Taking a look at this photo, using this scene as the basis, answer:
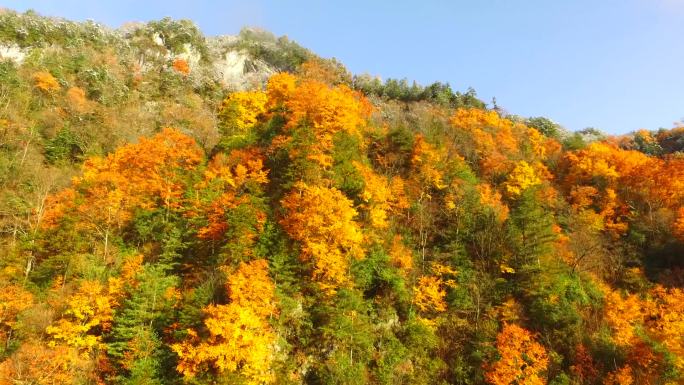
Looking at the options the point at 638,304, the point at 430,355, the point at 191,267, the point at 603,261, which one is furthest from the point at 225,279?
the point at 603,261

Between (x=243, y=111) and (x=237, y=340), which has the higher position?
(x=243, y=111)

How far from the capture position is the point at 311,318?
90.9 ft

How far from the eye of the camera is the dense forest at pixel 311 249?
2533 centimetres

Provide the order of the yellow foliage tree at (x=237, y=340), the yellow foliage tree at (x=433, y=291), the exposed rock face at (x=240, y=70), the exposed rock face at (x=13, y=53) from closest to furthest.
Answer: the yellow foliage tree at (x=237, y=340) < the yellow foliage tree at (x=433, y=291) < the exposed rock face at (x=13, y=53) < the exposed rock face at (x=240, y=70)

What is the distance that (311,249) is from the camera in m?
28.2

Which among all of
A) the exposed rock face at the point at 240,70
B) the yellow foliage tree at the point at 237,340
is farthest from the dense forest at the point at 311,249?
the exposed rock face at the point at 240,70

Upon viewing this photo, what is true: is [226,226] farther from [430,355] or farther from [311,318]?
[430,355]

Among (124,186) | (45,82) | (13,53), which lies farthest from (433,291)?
(13,53)

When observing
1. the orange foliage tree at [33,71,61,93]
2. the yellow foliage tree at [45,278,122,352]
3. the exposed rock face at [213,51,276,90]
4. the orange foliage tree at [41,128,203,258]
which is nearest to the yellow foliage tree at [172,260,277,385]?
the yellow foliage tree at [45,278,122,352]

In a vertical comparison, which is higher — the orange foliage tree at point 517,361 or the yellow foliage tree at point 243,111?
the yellow foliage tree at point 243,111

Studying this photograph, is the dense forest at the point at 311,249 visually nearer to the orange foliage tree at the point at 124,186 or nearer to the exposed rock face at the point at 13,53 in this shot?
the orange foliage tree at the point at 124,186

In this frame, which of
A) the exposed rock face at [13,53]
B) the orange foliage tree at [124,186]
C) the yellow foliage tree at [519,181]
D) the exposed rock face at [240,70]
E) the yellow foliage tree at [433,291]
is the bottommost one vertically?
the yellow foliage tree at [433,291]

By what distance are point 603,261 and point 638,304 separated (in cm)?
739

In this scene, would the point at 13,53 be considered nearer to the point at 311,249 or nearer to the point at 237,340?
the point at 311,249
